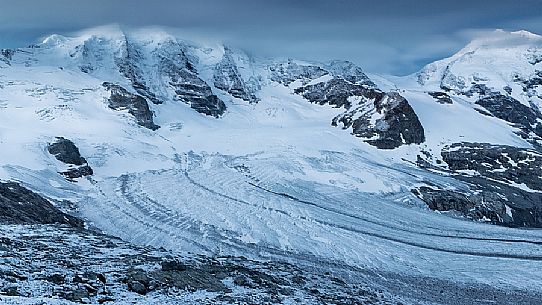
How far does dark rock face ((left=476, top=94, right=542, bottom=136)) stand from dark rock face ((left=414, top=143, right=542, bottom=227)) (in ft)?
188

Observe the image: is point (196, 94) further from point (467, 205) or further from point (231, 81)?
point (467, 205)

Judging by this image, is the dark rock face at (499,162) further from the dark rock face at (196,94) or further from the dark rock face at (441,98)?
the dark rock face at (196,94)

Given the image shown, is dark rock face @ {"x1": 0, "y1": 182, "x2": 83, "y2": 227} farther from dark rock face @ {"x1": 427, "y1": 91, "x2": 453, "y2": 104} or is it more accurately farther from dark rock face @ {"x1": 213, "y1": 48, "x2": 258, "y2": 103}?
dark rock face @ {"x1": 427, "y1": 91, "x2": 453, "y2": 104}

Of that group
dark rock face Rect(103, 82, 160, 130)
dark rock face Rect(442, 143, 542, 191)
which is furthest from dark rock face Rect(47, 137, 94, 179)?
dark rock face Rect(442, 143, 542, 191)

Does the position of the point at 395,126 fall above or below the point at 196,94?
above

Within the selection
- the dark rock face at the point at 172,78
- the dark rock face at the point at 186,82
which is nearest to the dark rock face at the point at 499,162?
the dark rock face at the point at 186,82

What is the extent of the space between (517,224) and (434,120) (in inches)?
1626

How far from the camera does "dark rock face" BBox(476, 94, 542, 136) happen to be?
125506 millimetres

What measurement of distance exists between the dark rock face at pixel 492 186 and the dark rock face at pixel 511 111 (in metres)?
57.4

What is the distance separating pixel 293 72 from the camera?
441ft

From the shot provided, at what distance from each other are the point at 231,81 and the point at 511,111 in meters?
74.6

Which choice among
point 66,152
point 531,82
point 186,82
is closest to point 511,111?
point 531,82

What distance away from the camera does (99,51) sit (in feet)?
358

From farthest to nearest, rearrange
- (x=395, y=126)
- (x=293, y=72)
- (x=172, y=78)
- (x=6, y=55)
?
1. (x=293, y=72)
2. (x=172, y=78)
3. (x=6, y=55)
4. (x=395, y=126)
